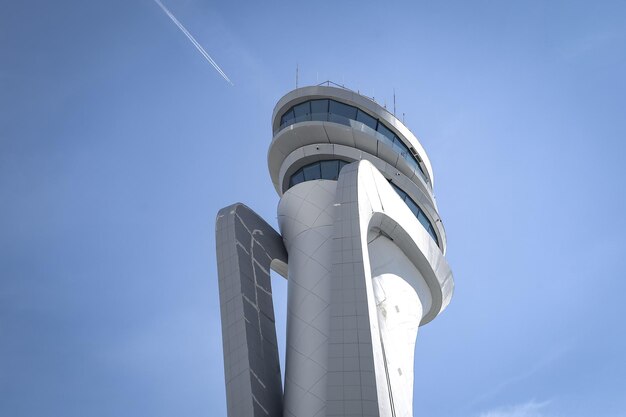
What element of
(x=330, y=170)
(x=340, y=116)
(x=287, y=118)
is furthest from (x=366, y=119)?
(x=287, y=118)

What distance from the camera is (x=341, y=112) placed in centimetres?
3959

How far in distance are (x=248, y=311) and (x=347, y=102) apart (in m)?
14.8

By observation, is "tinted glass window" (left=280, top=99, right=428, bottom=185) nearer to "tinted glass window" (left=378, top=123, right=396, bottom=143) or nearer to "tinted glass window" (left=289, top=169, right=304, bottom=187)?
"tinted glass window" (left=378, top=123, right=396, bottom=143)

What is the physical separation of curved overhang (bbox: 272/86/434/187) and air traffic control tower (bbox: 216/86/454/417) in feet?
0.21

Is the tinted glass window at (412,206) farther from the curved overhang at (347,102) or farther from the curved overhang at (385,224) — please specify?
the curved overhang at (347,102)

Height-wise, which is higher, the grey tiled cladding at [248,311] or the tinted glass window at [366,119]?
the tinted glass window at [366,119]

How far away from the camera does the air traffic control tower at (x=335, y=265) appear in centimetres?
2636

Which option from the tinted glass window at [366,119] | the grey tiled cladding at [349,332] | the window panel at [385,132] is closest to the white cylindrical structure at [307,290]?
the grey tiled cladding at [349,332]

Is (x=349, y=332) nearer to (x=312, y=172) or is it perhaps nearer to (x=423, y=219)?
(x=312, y=172)

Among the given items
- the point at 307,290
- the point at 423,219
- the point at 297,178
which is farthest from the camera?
the point at 423,219

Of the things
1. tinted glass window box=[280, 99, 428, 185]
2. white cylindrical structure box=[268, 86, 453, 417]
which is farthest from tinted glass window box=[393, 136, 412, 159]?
white cylindrical structure box=[268, 86, 453, 417]

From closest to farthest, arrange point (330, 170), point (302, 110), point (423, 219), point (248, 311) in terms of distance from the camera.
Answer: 1. point (248, 311)
2. point (330, 170)
3. point (423, 219)
4. point (302, 110)

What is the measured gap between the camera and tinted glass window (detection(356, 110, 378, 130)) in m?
39.7

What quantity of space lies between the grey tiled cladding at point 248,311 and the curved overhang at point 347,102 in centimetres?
887
